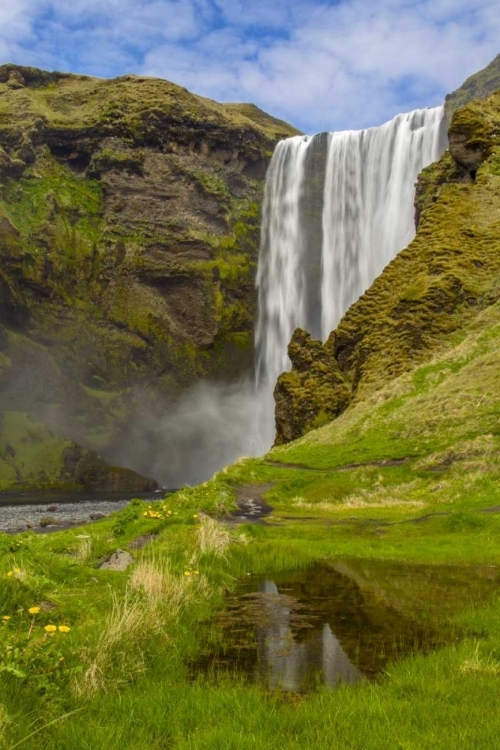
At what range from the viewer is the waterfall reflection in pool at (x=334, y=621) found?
352 inches

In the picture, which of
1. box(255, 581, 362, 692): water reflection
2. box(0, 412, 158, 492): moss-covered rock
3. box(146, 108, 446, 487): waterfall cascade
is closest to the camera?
box(255, 581, 362, 692): water reflection

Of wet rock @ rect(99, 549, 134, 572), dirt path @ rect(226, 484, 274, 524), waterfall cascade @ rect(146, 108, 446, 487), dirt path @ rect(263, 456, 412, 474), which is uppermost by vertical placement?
waterfall cascade @ rect(146, 108, 446, 487)

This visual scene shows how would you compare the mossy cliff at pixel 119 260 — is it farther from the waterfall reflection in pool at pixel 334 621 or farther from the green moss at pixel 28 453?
the waterfall reflection in pool at pixel 334 621

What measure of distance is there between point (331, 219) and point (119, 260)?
2110 inches

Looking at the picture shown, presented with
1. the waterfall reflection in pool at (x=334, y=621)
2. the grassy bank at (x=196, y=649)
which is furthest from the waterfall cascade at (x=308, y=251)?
the waterfall reflection in pool at (x=334, y=621)

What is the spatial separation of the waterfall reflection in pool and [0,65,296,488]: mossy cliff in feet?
416

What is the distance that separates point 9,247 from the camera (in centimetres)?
13725

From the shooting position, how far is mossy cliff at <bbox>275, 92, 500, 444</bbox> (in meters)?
58.3

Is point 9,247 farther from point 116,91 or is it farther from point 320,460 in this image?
point 320,460

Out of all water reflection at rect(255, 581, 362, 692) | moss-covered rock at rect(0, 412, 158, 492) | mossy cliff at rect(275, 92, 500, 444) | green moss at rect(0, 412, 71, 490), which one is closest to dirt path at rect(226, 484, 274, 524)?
water reflection at rect(255, 581, 362, 692)

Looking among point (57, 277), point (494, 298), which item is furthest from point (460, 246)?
point (57, 277)

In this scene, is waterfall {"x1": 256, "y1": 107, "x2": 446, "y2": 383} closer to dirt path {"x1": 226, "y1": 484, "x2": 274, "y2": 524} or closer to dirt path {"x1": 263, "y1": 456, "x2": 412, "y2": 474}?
dirt path {"x1": 263, "y1": 456, "x2": 412, "y2": 474}

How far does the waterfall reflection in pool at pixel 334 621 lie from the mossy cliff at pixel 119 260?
416ft

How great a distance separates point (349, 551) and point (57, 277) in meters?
136
